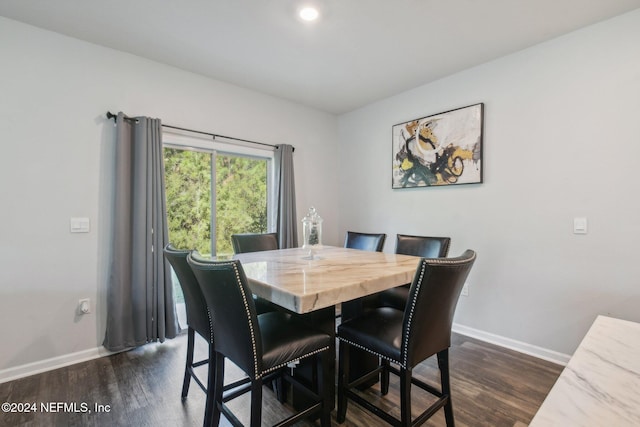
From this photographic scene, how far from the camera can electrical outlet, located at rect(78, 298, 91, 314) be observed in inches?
96.7

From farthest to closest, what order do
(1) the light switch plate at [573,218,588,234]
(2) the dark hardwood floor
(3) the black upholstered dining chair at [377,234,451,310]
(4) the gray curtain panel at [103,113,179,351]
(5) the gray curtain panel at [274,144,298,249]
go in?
(5) the gray curtain panel at [274,144,298,249]
(4) the gray curtain panel at [103,113,179,351]
(1) the light switch plate at [573,218,588,234]
(3) the black upholstered dining chair at [377,234,451,310]
(2) the dark hardwood floor

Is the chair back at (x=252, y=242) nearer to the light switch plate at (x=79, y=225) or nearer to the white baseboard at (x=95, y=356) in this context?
the light switch plate at (x=79, y=225)

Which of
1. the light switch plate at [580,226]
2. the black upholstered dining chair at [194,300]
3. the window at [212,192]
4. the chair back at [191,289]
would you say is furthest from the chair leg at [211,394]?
the light switch plate at [580,226]

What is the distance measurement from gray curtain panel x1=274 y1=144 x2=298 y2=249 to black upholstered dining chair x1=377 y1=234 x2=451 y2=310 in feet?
4.76

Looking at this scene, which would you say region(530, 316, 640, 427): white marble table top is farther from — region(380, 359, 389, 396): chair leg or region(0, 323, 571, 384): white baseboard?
region(0, 323, 571, 384): white baseboard

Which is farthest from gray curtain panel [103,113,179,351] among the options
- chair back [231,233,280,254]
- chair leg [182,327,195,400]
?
chair leg [182,327,195,400]

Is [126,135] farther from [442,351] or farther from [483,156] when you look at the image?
[483,156]

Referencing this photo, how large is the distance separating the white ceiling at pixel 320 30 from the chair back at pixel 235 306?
5.89ft

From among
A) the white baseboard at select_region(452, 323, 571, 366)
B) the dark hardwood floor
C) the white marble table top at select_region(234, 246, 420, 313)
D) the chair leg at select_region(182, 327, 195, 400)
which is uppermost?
the white marble table top at select_region(234, 246, 420, 313)

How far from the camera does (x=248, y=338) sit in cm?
125

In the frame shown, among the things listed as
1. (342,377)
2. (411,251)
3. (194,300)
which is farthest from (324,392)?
(411,251)

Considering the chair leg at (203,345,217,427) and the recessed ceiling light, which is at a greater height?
the recessed ceiling light

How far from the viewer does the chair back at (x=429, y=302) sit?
4.19ft

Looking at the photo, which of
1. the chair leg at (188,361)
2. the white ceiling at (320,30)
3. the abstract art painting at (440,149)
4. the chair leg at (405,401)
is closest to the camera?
the chair leg at (405,401)
